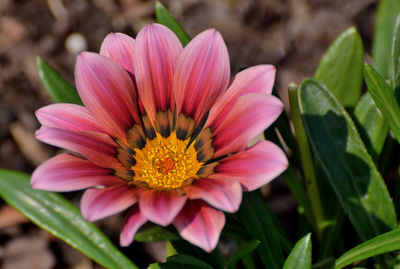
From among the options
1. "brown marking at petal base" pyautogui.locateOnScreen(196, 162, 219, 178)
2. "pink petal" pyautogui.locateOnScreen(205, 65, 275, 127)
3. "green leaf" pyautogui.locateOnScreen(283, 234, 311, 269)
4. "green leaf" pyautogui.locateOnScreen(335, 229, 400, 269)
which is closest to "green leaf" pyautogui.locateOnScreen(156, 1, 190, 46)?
Answer: "pink petal" pyautogui.locateOnScreen(205, 65, 275, 127)

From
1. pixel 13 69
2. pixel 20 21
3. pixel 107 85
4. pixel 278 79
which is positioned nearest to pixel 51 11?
pixel 20 21

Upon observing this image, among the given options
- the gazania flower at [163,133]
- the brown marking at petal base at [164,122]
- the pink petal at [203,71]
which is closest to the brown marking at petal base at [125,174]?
the gazania flower at [163,133]

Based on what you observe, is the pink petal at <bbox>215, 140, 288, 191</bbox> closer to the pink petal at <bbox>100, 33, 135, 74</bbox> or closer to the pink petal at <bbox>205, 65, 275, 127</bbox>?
the pink petal at <bbox>205, 65, 275, 127</bbox>

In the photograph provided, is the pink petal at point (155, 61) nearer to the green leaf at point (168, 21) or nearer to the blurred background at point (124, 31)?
the green leaf at point (168, 21)

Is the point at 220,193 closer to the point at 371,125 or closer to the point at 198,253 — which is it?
the point at 198,253

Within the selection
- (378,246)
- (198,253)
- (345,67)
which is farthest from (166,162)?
(345,67)
